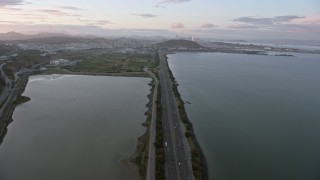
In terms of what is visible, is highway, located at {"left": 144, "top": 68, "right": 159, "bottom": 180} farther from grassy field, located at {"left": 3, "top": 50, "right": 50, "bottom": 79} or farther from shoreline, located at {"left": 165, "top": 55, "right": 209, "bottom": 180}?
grassy field, located at {"left": 3, "top": 50, "right": 50, "bottom": 79}

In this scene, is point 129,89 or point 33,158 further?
point 129,89

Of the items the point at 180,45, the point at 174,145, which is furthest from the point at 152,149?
the point at 180,45

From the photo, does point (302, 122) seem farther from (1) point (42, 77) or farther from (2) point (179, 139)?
(1) point (42, 77)

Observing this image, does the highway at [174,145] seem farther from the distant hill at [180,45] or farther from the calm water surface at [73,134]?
the distant hill at [180,45]

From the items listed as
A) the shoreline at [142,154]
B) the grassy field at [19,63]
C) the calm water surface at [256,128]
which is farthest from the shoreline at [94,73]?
the shoreline at [142,154]

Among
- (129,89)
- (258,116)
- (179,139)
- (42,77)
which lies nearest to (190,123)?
(179,139)

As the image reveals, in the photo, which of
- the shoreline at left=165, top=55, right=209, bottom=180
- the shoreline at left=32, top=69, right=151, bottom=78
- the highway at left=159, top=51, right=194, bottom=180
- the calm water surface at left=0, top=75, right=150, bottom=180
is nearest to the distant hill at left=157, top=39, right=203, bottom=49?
the shoreline at left=32, top=69, right=151, bottom=78
